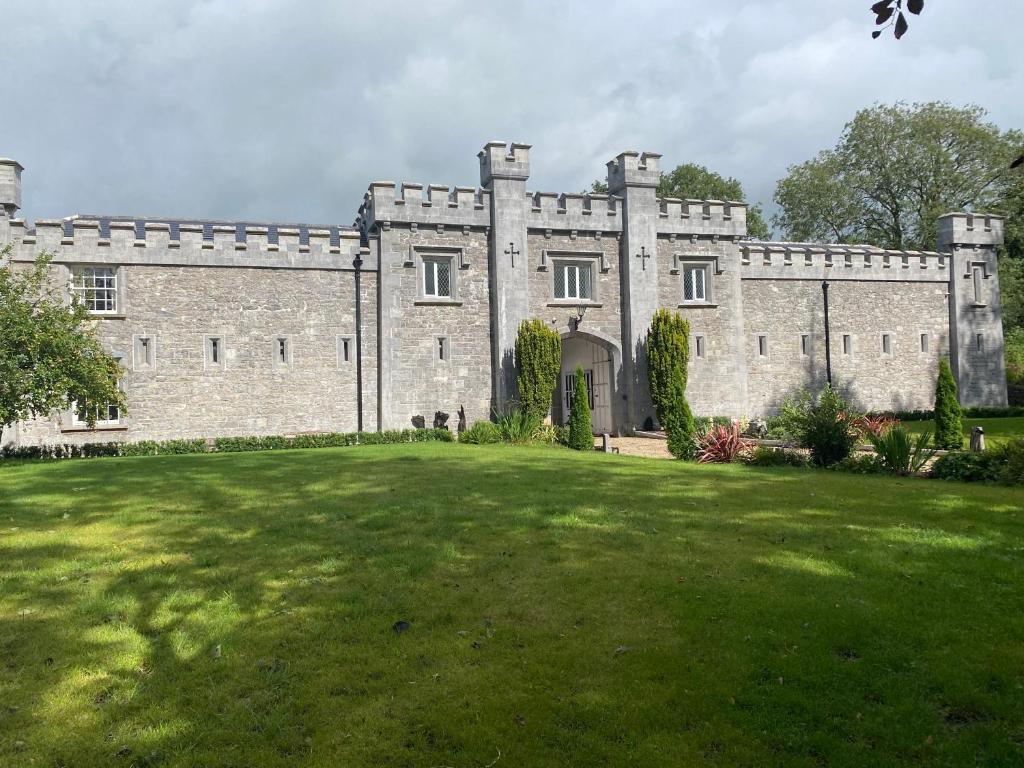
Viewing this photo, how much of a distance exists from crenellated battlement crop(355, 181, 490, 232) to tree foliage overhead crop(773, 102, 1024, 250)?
27592 mm

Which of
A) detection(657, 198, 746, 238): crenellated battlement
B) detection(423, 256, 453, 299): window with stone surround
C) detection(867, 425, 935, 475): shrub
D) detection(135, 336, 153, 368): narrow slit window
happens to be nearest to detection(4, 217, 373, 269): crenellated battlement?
detection(423, 256, 453, 299): window with stone surround

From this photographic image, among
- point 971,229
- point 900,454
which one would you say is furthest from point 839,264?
point 900,454

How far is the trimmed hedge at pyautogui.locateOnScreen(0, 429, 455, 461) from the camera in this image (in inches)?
776

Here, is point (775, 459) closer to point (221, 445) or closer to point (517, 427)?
point (517, 427)

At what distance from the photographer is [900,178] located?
4225 centimetres

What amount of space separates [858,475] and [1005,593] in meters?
7.75

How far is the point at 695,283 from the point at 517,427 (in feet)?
31.9

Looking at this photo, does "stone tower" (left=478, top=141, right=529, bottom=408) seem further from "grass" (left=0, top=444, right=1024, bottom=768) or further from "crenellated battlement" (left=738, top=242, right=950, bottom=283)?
"grass" (left=0, top=444, right=1024, bottom=768)

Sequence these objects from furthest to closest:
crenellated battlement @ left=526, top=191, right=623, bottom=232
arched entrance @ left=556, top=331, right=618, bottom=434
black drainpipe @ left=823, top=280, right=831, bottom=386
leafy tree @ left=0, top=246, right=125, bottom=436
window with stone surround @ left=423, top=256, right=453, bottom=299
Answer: black drainpipe @ left=823, top=280, right=831, bottom=386 → arched entrance @ left=556, top=331, right=618, bottom=434 → crenellated battlement @ left=526, top=191, right=623, bottom=232 → window with stone surround @ left=423, top=256, right=453, bottom=299 → leafy tree @ left=0, top=246, right=125, bottom=436

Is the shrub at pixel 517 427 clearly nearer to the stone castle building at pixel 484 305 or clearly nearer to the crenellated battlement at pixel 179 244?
the stone castle building at pixel 484 305

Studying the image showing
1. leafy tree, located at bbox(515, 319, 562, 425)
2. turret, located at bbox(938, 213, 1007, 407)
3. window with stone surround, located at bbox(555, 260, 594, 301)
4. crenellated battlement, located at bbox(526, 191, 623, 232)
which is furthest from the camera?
turret, located at bbox(938, 213, 1007, 407)

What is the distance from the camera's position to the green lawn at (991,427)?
68.1 feet

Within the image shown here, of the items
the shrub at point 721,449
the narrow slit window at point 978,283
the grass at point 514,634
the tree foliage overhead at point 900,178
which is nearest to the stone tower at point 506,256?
the shrub at point 721,449

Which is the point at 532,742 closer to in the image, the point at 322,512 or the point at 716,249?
the point at 322,512
